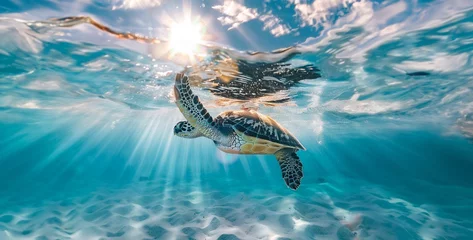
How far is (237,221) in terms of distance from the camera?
8.77 m

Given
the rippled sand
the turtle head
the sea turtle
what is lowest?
the rippled sand

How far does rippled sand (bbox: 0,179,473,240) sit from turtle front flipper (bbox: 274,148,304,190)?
5.27 ft

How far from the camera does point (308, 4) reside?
595 centimetres

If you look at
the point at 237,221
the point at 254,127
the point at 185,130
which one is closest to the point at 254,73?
the point at 254,127

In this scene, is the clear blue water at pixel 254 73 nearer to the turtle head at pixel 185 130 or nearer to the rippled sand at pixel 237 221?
the rippled sand at pixel 237 221

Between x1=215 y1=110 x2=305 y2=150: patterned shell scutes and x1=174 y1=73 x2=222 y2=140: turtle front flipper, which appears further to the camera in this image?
x1=215 y1=110 x2=305 y2=150: patterned shell scutes

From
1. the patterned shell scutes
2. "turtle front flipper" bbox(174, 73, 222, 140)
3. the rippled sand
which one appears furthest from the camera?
the rippled sand

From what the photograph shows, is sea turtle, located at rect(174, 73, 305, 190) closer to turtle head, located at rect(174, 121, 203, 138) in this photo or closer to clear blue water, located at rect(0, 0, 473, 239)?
turtle head, located at rect(174, 121, 203, 138)

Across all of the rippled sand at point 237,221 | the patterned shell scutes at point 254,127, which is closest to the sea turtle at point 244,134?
the patterned shell scutes at point 254,127

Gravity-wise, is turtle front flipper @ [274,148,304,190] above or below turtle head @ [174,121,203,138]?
below

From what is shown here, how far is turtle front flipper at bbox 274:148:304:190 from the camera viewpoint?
6995 millimetres

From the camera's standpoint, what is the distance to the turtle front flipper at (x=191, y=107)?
19.0ft

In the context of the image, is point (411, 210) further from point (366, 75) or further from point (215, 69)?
point (215, 69)

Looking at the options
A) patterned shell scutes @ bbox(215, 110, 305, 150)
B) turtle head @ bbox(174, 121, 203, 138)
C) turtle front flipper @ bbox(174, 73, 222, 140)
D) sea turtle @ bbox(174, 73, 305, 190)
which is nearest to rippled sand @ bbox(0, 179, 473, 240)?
sea turtle @ bbox(174, 73, 305, 190)
